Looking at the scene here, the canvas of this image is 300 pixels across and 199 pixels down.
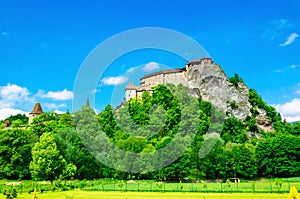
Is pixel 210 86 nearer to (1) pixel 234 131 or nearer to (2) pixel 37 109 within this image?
(1) pixel 234 131

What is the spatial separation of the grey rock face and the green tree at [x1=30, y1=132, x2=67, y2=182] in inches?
1974

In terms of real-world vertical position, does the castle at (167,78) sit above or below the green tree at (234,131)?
above

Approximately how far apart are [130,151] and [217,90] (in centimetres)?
4409

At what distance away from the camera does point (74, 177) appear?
49906 mm

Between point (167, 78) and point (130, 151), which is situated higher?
point (167, 78)

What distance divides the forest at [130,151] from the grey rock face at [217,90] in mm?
19334

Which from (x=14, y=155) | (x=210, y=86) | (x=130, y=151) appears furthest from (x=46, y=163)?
(x=210, y=86)

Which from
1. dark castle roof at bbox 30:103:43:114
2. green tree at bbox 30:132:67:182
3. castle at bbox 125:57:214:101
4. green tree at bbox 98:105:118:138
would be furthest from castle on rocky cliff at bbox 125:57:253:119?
green tree at bbox 30:132:67:182

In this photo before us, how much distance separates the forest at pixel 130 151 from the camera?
4541 cm

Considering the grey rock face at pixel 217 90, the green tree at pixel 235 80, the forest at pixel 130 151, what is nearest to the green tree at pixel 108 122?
the forest at pixel 130 151

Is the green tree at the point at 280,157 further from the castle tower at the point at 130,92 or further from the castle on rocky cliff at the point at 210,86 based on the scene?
the castle tower at the point at 130,92

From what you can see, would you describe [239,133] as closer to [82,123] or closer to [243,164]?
[243,164]

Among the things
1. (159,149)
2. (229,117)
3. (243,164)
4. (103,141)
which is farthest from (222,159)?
(229,117)

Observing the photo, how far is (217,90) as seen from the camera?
8806 cm
